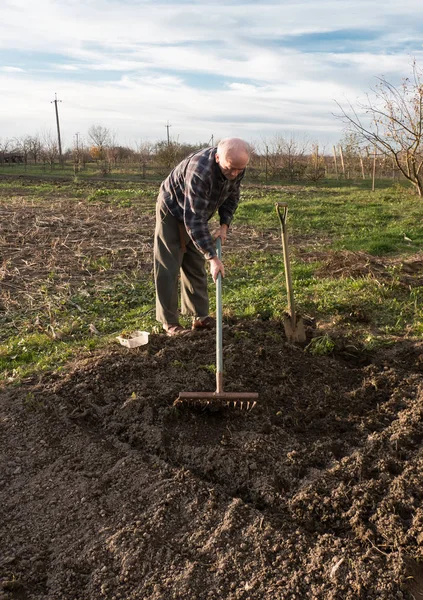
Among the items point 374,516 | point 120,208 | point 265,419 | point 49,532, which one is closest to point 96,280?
point 265,419

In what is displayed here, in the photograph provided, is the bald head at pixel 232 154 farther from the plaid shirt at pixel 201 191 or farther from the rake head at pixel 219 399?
the rake head at pixel 219 399

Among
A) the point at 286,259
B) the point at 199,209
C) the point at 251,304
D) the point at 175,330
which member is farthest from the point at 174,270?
the point at 251,304

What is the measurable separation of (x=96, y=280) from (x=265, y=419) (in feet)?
14.1

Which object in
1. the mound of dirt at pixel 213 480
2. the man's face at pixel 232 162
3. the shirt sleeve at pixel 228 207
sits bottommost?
the mound of dirt at pixel 213 480

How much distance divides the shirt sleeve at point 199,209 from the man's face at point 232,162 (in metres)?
0.16

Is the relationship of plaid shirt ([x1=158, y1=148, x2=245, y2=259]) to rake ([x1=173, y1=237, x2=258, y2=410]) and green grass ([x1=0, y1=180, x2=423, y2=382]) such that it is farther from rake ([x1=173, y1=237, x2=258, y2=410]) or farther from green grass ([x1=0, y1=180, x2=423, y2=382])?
green grass ([x1=0, y1=180, x2=423, y2=382])

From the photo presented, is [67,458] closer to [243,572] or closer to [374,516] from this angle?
[243,572]

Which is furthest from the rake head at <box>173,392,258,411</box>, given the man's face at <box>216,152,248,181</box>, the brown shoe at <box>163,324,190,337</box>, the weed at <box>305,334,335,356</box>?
the man's face at <box>216,152,248,181</box>

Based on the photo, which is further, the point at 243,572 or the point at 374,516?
the point at 374,516

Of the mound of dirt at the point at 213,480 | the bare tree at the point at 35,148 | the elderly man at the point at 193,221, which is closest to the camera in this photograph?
the mound of dirt at the point at 213,480

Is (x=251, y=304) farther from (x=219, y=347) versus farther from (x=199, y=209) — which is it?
(x=219, y=347)

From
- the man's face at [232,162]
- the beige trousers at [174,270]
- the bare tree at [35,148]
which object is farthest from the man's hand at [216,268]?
the bare tree at [35,148]

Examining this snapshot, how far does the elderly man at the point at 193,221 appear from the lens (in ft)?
13.3

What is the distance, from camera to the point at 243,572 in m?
2.51
